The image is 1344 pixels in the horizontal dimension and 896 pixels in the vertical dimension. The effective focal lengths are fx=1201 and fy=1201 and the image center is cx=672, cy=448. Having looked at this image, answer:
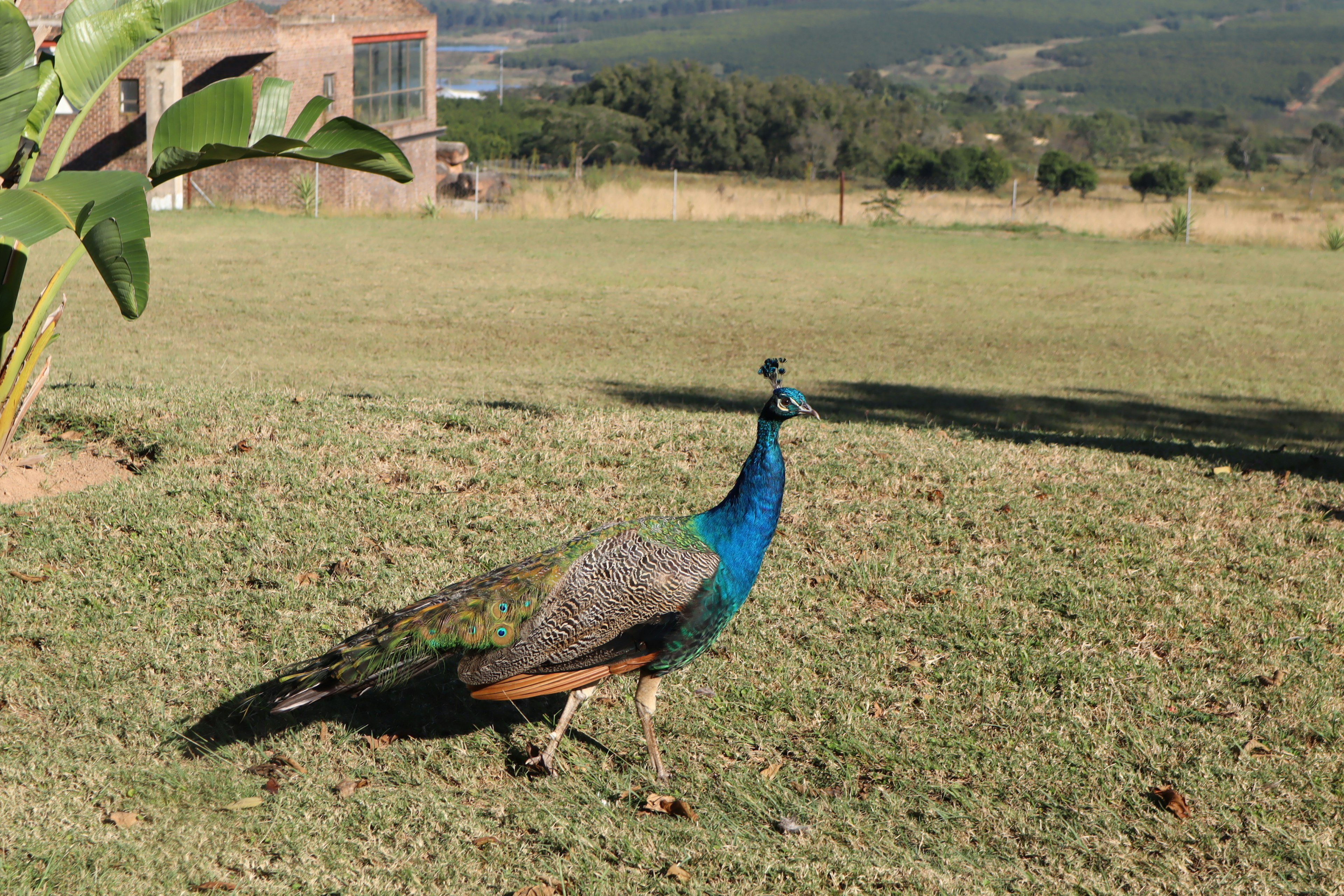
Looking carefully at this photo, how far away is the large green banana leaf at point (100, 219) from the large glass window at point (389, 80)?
1370 inches

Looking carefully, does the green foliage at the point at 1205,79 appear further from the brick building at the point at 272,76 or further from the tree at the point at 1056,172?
the brick building at the point at 272,76

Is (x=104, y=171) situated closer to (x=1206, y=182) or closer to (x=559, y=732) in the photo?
(x=559, y=732)

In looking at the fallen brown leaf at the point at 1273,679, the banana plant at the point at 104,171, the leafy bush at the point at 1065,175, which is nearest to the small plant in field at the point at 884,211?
the leafy bush at the point at 1065,175

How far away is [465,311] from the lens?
58.5 ft

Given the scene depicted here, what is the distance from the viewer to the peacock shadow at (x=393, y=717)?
4.99 meters

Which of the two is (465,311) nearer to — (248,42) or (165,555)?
(165,555)

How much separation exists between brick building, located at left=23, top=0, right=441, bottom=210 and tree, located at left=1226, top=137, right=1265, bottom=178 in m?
62.8

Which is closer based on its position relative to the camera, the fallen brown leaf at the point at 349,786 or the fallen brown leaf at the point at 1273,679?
the fallen brown leaf at the point at 349,786

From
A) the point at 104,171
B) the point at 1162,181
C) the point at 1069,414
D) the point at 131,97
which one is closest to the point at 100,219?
the point at 104,171

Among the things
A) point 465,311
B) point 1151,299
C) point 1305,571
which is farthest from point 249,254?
point 1305,571

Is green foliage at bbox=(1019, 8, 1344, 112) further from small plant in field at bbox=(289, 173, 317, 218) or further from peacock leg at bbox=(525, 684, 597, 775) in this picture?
peacock leg at bbox=(525, 684, 597, 775)

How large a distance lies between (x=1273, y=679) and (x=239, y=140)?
215 inches

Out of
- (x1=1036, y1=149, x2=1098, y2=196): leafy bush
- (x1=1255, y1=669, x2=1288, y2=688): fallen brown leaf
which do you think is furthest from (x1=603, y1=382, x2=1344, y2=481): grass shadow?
(x1=1036, y1=149, x2=1098, y2=196): leafy bush

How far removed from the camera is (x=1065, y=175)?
53.9m
